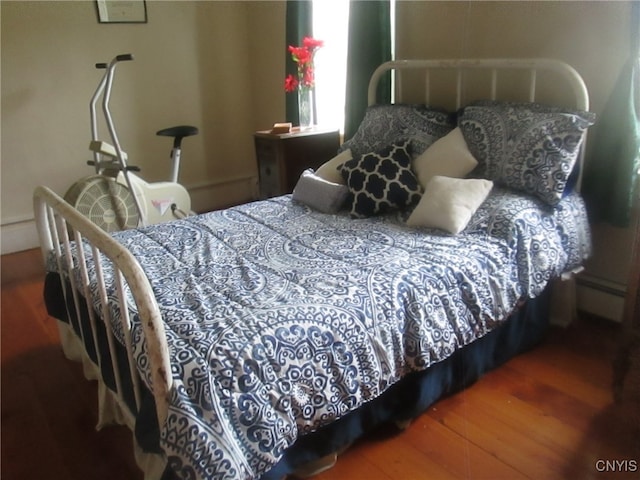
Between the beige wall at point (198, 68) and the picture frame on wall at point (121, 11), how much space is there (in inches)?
1.9

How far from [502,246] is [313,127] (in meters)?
1.82

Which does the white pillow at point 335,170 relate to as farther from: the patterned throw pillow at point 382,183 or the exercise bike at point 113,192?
the exercise bike at point 113,192

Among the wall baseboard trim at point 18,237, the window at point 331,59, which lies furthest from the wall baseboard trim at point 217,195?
the window at point 331,59

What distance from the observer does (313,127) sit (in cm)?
325

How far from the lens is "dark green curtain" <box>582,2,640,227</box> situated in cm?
191

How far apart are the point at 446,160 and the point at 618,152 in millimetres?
680

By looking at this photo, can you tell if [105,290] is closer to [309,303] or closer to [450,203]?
[309,303]

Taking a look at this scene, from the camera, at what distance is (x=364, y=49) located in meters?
2.88

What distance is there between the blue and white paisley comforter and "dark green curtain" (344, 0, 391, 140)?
1106mm

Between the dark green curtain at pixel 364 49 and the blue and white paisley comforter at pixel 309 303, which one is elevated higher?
the dark green curtain at pixel 364 49

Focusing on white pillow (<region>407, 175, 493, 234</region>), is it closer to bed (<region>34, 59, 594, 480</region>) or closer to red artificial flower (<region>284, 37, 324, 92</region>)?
bed (<region>34, 59, 594, 480</region>)

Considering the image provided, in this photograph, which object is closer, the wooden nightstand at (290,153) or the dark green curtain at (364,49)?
Answer: the dark green curtain at (364,49)

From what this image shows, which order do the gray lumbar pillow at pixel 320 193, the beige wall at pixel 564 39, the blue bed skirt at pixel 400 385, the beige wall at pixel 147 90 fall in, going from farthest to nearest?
the beige wall at pixel 147 90 < the gray lumbar pillow at pixel 320 193 < the beige wall at pixel 564 39 < the blue bed skirt at pixel 400 385

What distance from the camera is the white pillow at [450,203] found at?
1850mm
